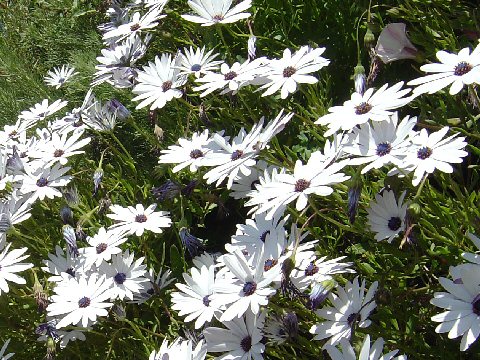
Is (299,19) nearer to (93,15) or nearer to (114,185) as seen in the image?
(114,185)

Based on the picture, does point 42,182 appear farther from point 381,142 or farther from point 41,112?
point 381,142

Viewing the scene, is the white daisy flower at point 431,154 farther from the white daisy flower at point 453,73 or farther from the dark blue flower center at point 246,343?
the dark blue flower center at point 246,343

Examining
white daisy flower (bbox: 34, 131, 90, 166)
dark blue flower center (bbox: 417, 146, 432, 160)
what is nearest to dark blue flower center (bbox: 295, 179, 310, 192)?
dark blue flower center (bbox: 417, 146, 432, 160)

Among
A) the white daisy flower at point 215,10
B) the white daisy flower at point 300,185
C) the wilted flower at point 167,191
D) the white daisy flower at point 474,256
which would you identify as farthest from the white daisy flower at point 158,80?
the white daisy flower at point 474,256

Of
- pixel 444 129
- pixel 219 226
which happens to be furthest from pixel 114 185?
pixel 444 129

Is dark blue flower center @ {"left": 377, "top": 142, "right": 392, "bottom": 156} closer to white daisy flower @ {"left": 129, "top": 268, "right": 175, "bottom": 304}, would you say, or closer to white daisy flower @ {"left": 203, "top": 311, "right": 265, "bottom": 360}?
white daisy flower @ {"left": 203, "top": 311, "right": 265, "bottom": 360}
